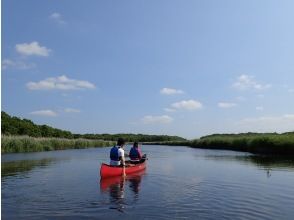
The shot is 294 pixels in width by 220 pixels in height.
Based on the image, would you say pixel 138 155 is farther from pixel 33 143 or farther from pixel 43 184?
pixel 33 143

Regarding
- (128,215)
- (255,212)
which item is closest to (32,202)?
(128,215)

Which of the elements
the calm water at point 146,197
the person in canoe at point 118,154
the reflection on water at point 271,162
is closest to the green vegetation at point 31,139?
the calm water at point 146,197

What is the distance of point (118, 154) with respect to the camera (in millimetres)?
20984

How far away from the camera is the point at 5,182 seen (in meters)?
18.2

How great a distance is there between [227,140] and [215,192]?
52760 mm

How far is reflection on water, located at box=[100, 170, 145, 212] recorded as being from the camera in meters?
13.8

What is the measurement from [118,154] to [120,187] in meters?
3.16

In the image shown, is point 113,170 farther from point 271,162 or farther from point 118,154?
point 271,162

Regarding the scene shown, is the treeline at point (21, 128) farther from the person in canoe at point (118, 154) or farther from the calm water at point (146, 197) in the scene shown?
the person in canoe at point (118, 154)

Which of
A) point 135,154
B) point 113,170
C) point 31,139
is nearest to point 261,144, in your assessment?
point 31,139

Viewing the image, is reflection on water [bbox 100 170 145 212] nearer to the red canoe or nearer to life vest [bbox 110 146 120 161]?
the red canoe

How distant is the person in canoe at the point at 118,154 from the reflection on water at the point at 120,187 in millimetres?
811

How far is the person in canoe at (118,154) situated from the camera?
20837 millimetres

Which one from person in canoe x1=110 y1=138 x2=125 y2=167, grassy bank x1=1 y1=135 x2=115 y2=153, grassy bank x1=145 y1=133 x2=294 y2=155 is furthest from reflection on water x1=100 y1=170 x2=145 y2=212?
grassy bank x1=145 y1=133 x2=294 y2=155
